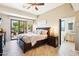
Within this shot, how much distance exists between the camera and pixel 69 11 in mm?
2023

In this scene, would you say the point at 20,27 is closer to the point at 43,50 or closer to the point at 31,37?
the point at 31,37

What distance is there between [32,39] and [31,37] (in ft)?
0.14

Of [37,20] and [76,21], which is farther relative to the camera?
[37,20]

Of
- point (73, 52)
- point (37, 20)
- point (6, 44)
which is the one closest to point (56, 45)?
point (73, 52)

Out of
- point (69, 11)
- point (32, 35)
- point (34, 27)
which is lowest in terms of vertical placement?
point (32, 35)

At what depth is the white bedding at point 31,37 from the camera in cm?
207

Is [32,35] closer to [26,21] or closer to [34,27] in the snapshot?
[34,27]

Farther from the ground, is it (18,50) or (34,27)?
(34,27)

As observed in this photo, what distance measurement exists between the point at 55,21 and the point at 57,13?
6.3 inches

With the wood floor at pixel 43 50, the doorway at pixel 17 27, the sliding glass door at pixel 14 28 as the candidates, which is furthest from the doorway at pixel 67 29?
the sliding glass door at pixel 14 28

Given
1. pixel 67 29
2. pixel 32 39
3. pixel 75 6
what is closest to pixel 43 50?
pixel 32 39

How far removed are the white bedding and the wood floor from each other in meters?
0.15

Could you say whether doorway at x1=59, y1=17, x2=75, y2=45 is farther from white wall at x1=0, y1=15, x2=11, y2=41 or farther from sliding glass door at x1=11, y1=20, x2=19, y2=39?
white wall at x1=0, y1=15, x2=11, y2=41

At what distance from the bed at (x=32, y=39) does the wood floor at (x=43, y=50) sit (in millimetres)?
78
